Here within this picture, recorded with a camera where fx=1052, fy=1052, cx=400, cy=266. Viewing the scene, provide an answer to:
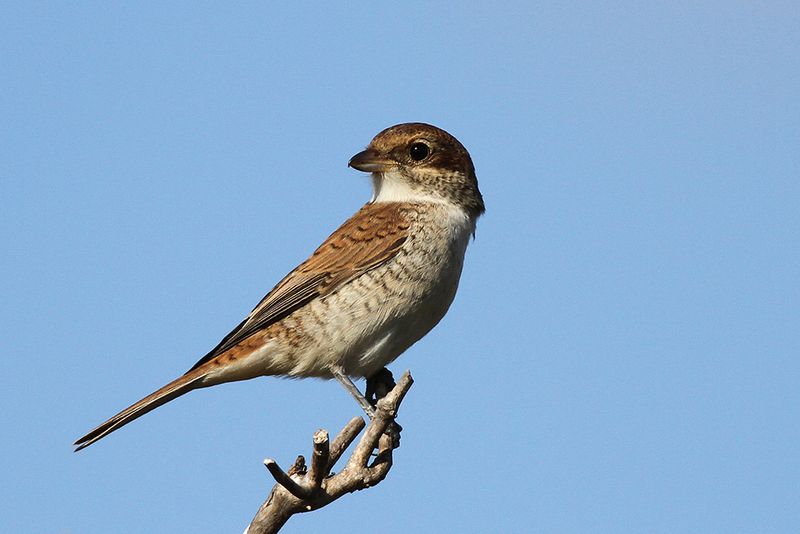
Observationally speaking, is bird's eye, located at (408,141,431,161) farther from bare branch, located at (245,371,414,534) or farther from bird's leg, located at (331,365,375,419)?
bare branch, located at (245,371,414,534)

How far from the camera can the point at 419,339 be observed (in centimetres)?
659

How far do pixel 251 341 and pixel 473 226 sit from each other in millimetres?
1743

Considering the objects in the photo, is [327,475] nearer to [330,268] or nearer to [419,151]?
[330,268]

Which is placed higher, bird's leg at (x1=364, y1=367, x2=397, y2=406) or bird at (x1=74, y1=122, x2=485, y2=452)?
bird at (x1=74, y1=122, x2=485, y2=452)

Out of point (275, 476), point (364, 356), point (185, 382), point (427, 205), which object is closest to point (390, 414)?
point (275, 476)

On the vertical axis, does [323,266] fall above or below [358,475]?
above

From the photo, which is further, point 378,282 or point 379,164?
point 379,164

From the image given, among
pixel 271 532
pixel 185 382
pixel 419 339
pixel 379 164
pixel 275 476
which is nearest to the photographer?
pixel 275 476

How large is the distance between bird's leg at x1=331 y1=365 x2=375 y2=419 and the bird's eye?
165 centimetres

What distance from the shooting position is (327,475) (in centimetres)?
499

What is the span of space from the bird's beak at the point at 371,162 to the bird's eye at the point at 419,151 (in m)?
0.15

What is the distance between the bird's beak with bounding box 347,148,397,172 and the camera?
701 centimetres

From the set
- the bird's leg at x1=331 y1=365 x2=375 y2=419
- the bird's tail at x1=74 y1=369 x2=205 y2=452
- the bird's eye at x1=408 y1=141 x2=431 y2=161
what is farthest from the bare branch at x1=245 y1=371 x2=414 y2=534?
the bird's eye at x1=408 y1=141 x2=431 y2=161

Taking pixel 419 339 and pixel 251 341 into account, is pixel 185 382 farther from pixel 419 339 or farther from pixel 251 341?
pixel 419 339
